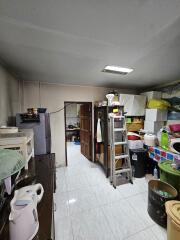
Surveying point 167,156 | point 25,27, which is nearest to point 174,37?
point 25,27

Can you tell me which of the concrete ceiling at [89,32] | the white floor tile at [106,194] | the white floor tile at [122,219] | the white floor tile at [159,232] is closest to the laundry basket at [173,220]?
the white floor tile at [159,232]

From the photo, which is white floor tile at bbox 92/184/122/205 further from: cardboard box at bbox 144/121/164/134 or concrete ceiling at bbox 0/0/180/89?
concrete ceiling at bbox 0/0/180/89

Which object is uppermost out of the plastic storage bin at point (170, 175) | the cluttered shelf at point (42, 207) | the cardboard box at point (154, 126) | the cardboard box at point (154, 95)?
the cardboard box at point (154, 95)

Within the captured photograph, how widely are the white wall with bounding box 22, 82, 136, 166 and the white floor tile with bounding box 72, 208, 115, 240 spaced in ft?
6.03

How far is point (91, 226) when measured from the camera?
5.41 ft

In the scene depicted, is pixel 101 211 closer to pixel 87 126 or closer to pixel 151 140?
Answer: pixel 151 140

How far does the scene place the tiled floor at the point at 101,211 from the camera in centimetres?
154

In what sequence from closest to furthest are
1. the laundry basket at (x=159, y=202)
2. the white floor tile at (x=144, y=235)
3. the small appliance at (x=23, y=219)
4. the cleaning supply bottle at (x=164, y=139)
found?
1. the small appliance at (x=23, y=219)
2. the white floor tile at (x=144, y=235)
3. the laundry basket at (x=159, y=202)
4. the cleaning supply bottle at (x=164, y=139)

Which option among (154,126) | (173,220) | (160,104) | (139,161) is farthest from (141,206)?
(160,104)

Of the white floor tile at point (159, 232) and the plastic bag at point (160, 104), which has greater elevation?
the plastic bag at point (160, 104)

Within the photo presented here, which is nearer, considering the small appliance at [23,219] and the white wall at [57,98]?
the small appliance at [23,219]

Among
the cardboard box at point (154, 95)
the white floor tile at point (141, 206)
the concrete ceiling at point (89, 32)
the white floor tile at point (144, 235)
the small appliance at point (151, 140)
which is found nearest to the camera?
the concrete ceiling at point (89, 32)

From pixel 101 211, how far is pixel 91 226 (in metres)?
0.30

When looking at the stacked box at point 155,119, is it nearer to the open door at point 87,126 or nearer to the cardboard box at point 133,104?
the cardboard box at point 133,104
